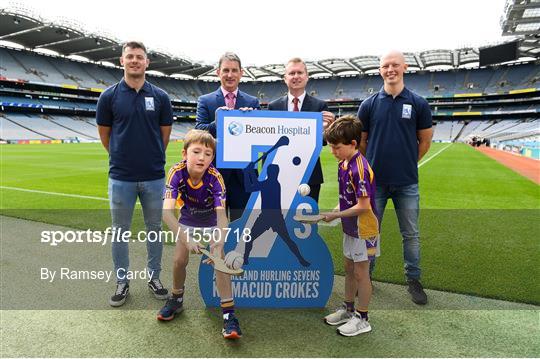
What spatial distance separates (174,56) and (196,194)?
195ft

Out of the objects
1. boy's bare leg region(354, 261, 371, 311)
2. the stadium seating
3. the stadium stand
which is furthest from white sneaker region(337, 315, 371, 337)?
the stadium seating

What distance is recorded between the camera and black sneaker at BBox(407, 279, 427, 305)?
3.30 metres

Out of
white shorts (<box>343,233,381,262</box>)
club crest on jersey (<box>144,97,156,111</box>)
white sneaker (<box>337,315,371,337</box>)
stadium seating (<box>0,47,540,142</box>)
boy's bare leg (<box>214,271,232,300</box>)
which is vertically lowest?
white sneaker (<box>337,315,371,337</box>)

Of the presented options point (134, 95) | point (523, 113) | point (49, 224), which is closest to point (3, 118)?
point (49, 224)

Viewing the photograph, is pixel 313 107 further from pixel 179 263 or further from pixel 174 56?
pixel 174 56

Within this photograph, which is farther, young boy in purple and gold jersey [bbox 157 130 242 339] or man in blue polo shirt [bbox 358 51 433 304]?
man in blue polo shirt [bbox 358 51 433 304]

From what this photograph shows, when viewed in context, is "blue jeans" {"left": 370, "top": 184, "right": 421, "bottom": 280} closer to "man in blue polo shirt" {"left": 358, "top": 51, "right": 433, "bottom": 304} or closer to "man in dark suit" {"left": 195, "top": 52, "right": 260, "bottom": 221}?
"man in blue polo shirt" {"left": 358, "top": 51, "right": 433, "bottom": 304}

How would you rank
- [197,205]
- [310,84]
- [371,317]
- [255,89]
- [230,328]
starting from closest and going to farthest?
[230,328] < [197,205] < [371,317] < [310,84] < [255,89]

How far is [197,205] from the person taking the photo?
287 centimetres

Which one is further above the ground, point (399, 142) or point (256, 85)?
point (256, 85)

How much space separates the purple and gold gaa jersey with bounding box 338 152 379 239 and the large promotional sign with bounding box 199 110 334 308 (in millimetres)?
371

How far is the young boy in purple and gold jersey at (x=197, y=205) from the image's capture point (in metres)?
2.69

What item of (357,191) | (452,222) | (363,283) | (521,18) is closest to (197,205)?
(357,191)

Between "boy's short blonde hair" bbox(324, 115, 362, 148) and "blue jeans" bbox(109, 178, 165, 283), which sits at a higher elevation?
"boy's short blonde hair" bbox(324, 115, 362, 148)
